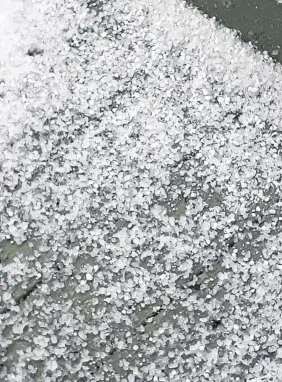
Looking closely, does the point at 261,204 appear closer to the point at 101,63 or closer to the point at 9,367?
the point at 101,63

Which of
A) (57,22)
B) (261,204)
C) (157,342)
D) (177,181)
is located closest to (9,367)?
(157,342)

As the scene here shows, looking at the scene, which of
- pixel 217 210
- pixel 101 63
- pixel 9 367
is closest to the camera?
pixel 9 367

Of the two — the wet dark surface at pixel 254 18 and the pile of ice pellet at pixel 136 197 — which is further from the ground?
the wet dark surface at pixel 254 18

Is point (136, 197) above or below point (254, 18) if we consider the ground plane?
below

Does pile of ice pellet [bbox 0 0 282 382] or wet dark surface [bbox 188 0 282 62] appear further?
wet dark surface [bbox 188 0 282 62]

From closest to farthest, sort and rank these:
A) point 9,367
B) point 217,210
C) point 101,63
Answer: point 9,367
point 217,210
point 101,63

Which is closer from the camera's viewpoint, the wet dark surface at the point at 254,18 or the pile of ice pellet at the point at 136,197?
the pile of ice pellet at the point at 136,197

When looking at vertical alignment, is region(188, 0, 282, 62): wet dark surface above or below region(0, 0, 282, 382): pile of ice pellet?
above

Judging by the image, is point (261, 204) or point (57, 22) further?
point (57, 22)
